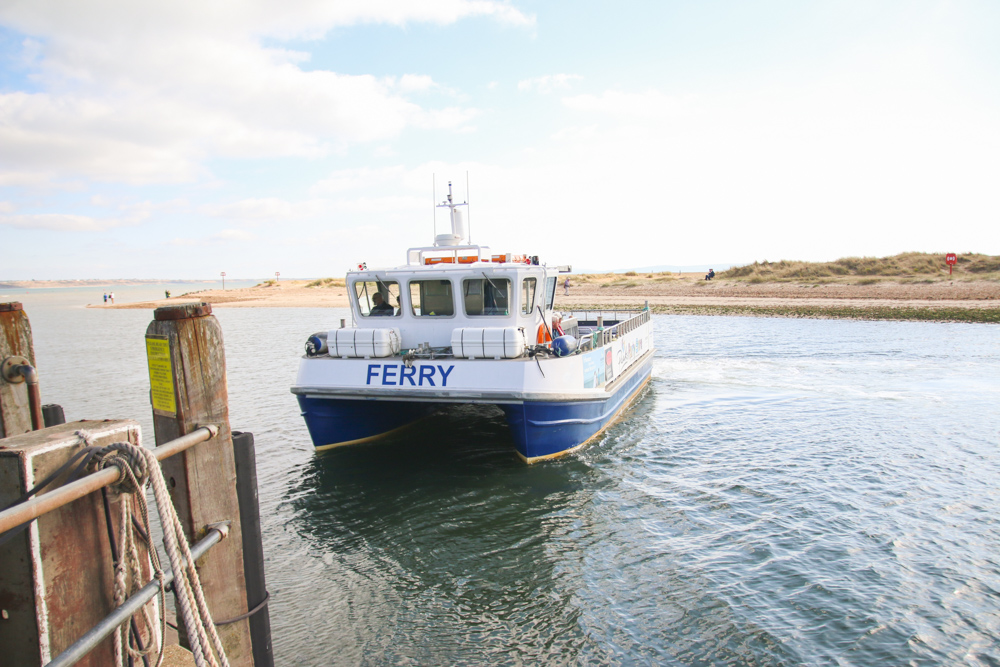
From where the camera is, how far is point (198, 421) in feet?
10.1

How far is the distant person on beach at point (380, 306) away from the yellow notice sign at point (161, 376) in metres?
6.94

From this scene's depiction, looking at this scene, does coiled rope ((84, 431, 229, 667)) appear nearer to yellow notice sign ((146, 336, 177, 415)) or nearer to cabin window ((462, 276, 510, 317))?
yellow notice sign ((146, 336, 177, 415))

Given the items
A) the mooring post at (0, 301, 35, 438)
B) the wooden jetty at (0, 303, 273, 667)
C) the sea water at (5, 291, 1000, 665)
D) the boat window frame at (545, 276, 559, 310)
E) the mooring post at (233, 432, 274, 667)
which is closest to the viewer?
the wooden jetty at (0, 303, 273, 667)

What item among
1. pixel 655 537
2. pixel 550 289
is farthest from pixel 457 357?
pixel 655 537

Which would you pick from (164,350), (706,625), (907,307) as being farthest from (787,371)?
(907,307)

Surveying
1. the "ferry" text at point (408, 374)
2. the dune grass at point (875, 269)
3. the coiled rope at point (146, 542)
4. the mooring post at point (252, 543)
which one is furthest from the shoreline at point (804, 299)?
the coiled rope at point (146, 542)

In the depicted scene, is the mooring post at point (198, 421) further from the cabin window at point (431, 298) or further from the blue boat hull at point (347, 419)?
the cabin window at point (431, 298)

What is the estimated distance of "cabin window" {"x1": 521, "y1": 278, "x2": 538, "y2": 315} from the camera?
9716 millimetres

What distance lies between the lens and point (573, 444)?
31.4 feet

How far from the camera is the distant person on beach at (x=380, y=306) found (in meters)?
10.0

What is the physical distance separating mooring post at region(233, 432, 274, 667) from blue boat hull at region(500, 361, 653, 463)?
5327mm

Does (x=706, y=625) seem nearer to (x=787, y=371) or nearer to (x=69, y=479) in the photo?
(x=69, y=479)

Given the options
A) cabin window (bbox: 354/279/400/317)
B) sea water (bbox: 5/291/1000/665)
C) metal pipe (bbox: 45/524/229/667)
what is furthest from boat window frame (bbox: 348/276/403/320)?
metal pipe (bbox: 45/524/229/667)

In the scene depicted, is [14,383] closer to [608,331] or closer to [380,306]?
[380,306]
